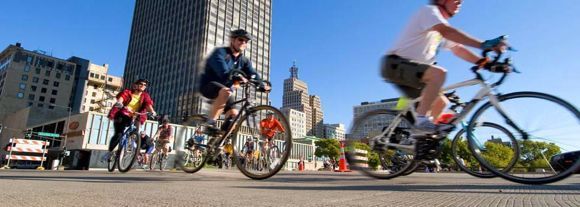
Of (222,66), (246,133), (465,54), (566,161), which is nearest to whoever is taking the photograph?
(566,161)

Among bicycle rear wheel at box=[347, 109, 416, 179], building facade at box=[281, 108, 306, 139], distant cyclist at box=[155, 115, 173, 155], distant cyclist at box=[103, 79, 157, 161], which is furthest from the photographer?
building facade at box=[281, 108, 306, 139]

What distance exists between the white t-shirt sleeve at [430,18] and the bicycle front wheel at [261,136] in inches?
73.2

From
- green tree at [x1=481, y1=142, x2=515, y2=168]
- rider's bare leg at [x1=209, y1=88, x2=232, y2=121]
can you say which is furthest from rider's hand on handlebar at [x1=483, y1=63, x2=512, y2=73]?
rider's bare leg at [x1=209, y1=88, x2=232, y2=121]

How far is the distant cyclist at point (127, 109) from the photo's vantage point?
23.4ft

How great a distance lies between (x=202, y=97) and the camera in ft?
16.4

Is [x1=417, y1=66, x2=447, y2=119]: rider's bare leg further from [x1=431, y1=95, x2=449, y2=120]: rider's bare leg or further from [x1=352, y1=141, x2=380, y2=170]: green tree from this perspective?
[x1=352, y1=141, x2=380, y2=170]: green tree

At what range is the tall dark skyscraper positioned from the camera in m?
96.6

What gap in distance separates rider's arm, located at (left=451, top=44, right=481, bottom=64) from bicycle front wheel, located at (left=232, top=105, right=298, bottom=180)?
2108 millimetres

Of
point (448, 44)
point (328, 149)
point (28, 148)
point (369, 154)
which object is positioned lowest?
point (369, 154)

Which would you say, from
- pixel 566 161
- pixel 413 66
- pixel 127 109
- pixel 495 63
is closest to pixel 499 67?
pixel 495 63

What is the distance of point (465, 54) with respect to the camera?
13.0 ft

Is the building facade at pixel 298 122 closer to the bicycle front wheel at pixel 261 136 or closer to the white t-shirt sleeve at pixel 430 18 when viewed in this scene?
the bicycle front wheel at pixel 261 136

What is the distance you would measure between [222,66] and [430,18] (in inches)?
98.2

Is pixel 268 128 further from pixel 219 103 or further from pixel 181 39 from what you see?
pixel 181 39
